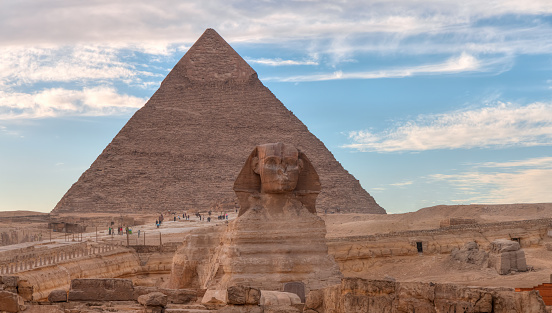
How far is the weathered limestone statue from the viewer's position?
7.43m

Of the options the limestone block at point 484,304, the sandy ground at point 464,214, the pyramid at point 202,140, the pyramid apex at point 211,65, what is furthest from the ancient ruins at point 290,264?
the pyramid apex at point 211,65

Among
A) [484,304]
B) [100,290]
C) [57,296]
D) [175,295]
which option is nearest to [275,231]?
[175,295]

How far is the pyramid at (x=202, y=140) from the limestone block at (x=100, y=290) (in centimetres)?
13588

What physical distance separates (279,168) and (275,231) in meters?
0.58

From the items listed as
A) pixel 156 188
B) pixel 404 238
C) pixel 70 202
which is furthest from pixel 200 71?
pixel 404 238

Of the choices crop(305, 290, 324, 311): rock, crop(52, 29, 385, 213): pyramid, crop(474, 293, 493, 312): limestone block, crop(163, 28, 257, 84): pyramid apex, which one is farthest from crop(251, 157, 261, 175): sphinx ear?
crop(163, 28, 257, 84): pyramid apex

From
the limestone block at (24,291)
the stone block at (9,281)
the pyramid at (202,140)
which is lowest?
the limestone block at (24,291)

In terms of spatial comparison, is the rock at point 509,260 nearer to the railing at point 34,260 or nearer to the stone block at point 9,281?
the railing at point 34,260

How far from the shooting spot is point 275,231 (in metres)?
7.77

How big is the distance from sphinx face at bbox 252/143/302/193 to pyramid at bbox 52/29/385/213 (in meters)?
133

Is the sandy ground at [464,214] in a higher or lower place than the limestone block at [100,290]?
higher

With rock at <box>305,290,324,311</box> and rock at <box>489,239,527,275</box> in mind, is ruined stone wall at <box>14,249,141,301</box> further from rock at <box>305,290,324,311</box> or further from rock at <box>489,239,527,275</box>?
rock at <box>489,239,527,275</box>

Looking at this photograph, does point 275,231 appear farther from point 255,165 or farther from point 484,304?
point 484,304

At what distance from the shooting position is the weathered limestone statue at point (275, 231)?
7.43m
